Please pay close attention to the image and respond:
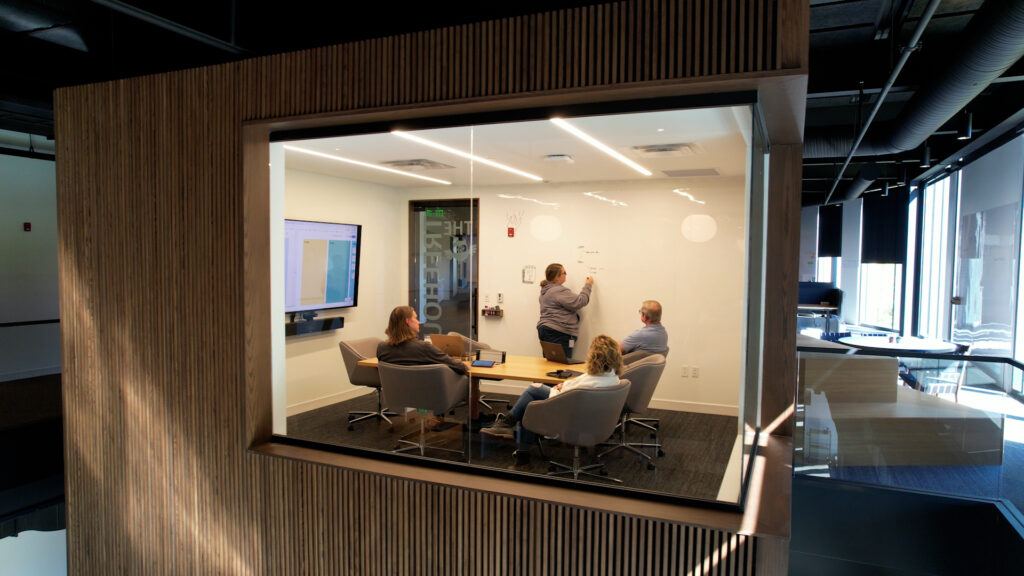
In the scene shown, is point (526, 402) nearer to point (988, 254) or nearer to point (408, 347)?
point (408, 347)

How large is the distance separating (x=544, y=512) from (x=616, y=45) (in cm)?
226

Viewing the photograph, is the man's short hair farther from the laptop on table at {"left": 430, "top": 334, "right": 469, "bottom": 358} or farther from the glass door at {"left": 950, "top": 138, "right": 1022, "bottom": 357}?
the glass door at {"left": 950, "top": 138, "right": 1022, "bottom": 357}

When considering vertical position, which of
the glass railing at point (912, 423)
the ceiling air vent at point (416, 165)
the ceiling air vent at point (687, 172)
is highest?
the ceiling air vent at point (416, 165)

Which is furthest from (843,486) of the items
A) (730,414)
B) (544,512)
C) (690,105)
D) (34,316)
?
(34,316)

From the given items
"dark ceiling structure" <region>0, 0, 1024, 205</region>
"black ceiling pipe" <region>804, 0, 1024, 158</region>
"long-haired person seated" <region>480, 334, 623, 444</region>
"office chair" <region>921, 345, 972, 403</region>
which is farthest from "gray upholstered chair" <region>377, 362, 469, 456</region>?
"office chair" <region>921, 345, 972, 403</region>

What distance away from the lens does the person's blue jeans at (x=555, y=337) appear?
3715 millimetres

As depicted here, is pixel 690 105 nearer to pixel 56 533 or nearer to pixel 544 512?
pixel 544 512

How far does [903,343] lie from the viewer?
8633 millimetres

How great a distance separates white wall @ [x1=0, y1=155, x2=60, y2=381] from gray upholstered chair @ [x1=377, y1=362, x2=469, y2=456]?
827 centimetres

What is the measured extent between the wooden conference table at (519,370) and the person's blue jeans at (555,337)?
11 centimetres

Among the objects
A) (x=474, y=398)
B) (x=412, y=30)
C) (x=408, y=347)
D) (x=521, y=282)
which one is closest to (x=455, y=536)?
(x=474, y=398)

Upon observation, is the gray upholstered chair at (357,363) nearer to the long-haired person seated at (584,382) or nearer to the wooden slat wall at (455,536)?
the wooden slat wall at (455,536)

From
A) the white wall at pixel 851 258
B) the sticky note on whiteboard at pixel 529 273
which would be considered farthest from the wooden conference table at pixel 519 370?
the white wall at pixel 851 258

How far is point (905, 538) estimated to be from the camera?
20.1ft
